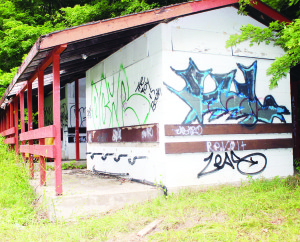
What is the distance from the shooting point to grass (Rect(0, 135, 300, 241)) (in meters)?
3.92

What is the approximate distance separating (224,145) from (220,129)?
A: 0.33 meters

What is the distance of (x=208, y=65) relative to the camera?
6.27 metres

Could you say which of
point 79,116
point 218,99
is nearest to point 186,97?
point 218,99

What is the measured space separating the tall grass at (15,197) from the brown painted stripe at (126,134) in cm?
211

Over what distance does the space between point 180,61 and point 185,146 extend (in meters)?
1.60

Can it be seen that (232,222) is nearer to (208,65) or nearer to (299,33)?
(299,33)

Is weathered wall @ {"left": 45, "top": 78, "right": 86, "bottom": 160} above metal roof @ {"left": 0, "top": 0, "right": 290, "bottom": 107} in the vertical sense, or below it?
below

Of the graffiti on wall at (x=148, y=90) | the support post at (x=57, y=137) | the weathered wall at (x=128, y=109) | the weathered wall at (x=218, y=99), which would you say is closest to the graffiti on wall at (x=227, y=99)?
the weathered wall at (x=218, y=99)

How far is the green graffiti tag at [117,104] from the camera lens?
6.63 meters

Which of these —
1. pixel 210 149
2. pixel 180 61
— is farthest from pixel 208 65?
pixel 210 149

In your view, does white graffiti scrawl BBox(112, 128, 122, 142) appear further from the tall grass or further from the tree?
the tree

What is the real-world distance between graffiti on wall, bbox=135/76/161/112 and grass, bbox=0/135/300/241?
176 cm

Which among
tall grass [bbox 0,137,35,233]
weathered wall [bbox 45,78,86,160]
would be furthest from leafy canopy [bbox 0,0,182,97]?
tall grass [bbox 0,137,35,233]

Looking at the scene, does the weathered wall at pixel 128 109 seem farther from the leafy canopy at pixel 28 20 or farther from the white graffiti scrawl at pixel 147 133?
the leafy canopy at pixel 28 20
